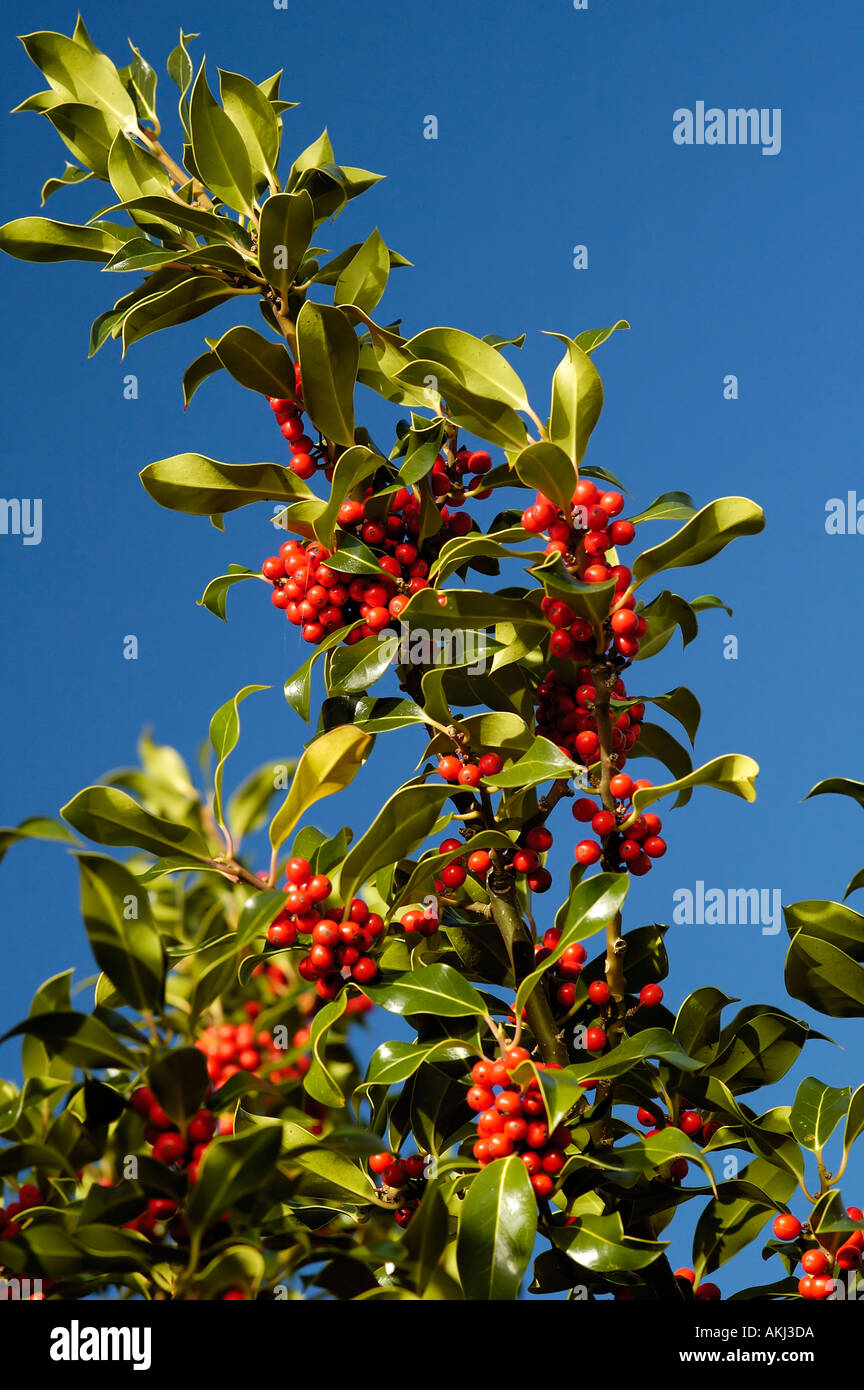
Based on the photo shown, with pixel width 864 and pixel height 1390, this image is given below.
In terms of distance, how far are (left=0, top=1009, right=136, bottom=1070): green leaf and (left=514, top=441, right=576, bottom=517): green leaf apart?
0.95m

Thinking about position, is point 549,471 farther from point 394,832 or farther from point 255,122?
point 255,122

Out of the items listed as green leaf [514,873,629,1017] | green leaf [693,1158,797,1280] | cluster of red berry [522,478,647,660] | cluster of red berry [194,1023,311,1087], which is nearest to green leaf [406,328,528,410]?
cluster of red berry [522,478,647,660]

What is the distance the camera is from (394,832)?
1925 mm

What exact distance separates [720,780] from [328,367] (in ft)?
3.01

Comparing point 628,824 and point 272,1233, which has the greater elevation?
point 628,824

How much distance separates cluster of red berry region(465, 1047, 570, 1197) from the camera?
1800 mm

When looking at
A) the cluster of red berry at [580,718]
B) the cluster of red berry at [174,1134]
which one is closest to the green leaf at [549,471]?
the cluster of red berry at [580,718]

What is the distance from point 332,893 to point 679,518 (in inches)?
33.4
